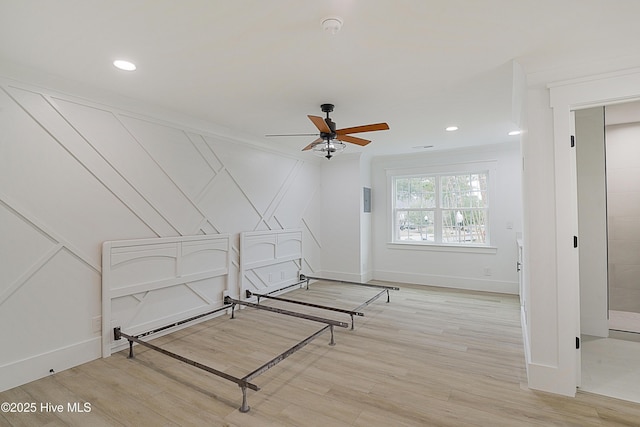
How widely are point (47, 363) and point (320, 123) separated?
10.5ft

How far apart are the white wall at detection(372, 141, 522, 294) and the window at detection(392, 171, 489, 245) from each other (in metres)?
0.20

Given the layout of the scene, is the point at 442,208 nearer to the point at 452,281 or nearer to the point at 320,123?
the point at 452,281

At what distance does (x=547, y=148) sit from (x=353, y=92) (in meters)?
1.76

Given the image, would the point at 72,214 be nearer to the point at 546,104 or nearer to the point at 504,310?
the point at 546,104

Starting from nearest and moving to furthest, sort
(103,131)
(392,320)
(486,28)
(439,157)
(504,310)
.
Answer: (486,28), (103,131), (392,320), (504,310), (439,157)

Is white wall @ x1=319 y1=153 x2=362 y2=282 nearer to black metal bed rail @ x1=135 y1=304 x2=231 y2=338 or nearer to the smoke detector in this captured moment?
black metal bed rail @ x1=135 y1=304 x2=231 y2=338

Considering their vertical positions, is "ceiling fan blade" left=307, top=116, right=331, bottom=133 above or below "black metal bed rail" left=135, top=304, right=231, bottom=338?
above

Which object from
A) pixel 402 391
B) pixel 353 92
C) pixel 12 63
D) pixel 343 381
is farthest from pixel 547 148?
pixel 12 63

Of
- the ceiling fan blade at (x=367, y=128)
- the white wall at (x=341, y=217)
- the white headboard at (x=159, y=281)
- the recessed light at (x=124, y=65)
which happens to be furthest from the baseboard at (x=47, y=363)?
→ the white wall at (x=341, y=217)

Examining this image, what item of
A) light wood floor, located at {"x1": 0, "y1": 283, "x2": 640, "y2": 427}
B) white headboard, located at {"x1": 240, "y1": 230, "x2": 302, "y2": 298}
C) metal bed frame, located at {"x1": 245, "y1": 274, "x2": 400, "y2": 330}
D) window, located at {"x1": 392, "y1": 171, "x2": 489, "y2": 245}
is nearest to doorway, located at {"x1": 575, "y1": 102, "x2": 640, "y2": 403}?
light wood floor, located at {"x1": 0, "y1": 283, "x2": 640, "y2": 427}

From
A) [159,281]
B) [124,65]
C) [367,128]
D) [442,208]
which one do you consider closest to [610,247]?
[442,208]

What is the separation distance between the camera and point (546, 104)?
241 cm

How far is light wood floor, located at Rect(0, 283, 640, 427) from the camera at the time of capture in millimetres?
2066

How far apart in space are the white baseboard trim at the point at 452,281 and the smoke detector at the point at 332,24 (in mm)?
5090
